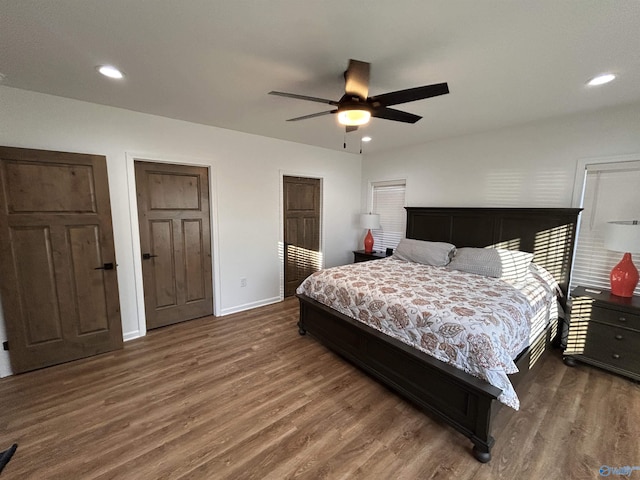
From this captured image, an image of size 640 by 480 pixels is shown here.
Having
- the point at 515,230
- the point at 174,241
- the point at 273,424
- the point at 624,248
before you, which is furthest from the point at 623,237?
the point at 174,241

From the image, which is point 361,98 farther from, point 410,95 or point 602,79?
point 602,79

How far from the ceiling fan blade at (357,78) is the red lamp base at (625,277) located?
2.84 meters

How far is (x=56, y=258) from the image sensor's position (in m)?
2.50

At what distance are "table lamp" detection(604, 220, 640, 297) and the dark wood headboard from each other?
42 centimetres

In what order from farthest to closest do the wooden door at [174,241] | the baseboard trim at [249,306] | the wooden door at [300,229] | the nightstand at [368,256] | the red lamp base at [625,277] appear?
the nightstand at [368,256] < the wooden door at [300,229] < the baseboard trim at [249,306] < the wooden door at [174,241] < the red lamp base at [625,277]

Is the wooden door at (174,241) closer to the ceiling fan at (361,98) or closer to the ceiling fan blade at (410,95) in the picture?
the ceiling fan at (361,98)

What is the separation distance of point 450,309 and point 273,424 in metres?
1.54

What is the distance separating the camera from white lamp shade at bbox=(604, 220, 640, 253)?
227 centimetres

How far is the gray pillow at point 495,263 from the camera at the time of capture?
2.90 meters

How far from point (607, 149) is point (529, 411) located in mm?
2644

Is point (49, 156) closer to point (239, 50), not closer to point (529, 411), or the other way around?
point (239, 50)

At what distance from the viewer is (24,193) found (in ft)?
7.64

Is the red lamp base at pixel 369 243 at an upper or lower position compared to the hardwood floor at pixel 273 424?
upper

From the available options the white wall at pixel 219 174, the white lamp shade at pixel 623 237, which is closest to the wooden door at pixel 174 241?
the white wall at pixel 219 174
